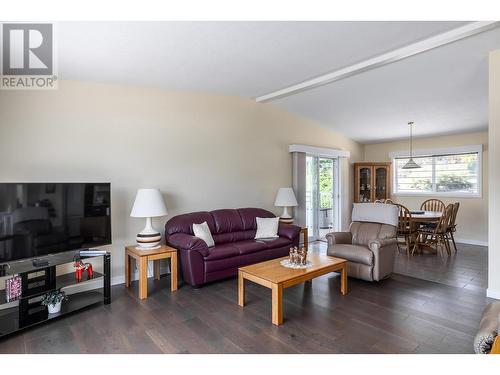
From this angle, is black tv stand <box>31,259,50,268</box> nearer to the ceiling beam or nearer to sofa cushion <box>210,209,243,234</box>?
sofa cushion <box>210,209,243,234</box>

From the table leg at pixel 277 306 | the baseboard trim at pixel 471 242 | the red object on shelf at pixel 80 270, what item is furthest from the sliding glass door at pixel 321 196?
the red object on shelf at pixel 80 270

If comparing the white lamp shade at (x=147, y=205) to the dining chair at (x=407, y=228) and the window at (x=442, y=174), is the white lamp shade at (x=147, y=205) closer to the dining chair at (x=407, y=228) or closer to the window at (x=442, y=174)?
the dining chair at (x=407, y=228)

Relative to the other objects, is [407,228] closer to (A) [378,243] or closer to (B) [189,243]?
(A) [378,243]

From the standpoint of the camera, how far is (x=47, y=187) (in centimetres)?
270

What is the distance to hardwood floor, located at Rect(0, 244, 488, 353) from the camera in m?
2.17

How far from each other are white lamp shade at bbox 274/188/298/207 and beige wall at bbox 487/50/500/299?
2.77 meters

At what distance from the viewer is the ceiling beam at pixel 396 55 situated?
2.65 meters

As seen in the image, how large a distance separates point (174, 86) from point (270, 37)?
172 centimetres

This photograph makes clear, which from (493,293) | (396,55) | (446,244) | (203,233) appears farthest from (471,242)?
(203,233)

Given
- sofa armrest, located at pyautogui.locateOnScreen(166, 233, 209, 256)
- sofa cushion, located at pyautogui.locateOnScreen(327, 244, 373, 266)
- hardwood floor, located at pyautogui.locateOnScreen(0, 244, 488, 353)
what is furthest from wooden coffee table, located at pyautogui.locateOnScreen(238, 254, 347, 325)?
sofa armrest, located at pyautogui.locateOnScreen(166, 233, 209, 256)

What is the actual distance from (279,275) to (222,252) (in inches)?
41.8

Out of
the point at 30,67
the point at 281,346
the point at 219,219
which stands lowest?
the point at 281,346
